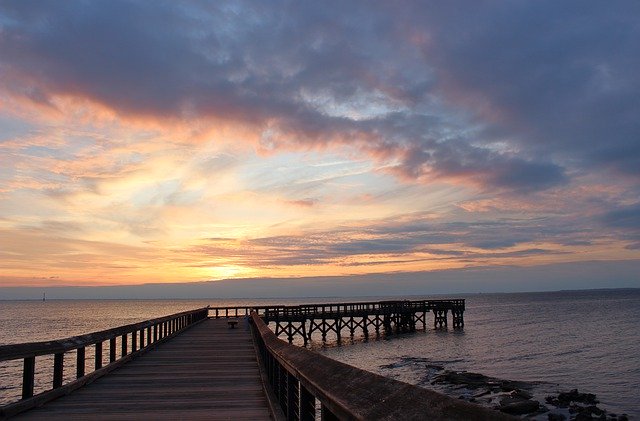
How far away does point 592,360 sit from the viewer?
37.4m

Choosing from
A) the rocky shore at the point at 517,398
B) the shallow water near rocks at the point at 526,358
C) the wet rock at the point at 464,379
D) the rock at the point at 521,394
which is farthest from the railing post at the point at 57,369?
the wet rock at the point at 464,379

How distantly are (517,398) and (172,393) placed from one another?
19.8 meters

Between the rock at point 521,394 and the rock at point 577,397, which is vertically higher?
the rock at point 521,394

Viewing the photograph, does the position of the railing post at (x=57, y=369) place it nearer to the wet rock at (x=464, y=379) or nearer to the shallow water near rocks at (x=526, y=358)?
the shallow water near rocks at (x=526, y=358)

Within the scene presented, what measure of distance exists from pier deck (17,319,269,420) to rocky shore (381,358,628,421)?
10.3 meters

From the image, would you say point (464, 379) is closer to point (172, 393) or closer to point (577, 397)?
point (577, 397)

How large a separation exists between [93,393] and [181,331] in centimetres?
1525

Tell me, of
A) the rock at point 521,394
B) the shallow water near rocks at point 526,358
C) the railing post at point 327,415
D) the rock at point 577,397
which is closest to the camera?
the railing post at point 327,415

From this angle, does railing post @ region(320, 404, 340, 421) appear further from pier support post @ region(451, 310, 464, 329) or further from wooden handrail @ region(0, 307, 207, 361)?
pier support post @ region(451, 310, 464, 329)


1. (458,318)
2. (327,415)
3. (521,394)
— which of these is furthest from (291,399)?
(458,318)

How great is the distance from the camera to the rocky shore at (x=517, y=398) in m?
21.0

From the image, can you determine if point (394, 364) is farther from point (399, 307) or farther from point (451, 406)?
point (451, 406)

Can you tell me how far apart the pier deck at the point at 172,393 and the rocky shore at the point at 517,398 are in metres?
10.3

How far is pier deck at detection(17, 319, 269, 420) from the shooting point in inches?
263
